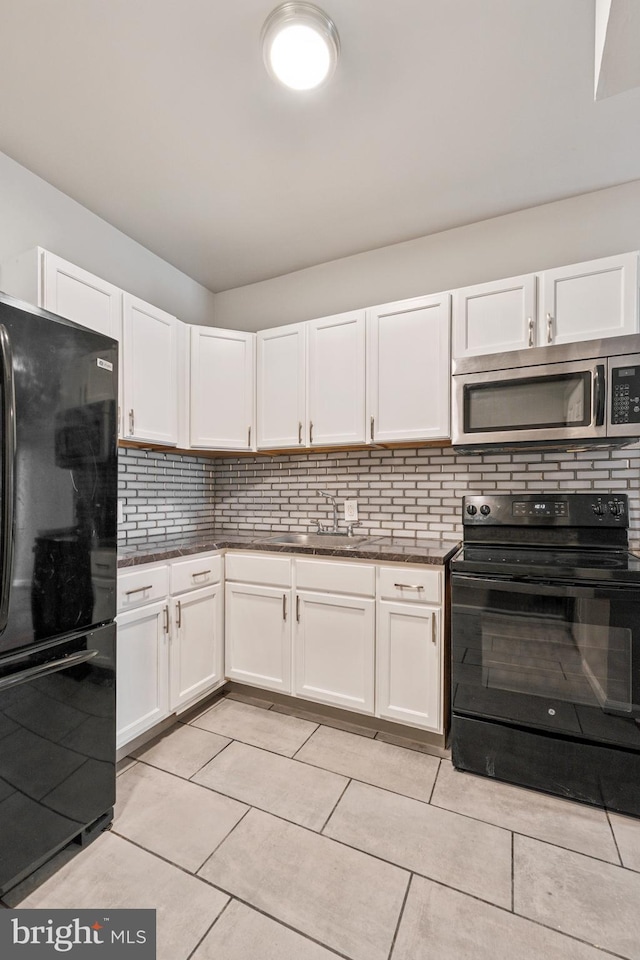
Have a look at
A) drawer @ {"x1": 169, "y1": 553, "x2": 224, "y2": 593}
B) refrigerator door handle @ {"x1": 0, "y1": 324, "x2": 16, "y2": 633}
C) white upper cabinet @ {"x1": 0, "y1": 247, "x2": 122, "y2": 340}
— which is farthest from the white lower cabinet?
white upper cabinet @ {"x1": 0, "y1": 247, "x2": 122, "y2": 340}

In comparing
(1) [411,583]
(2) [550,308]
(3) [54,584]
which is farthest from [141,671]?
(2) [550,308]

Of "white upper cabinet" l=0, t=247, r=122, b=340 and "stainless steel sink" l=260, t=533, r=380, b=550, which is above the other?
"white upper cabinet" l=0, t=247, r=122, b=340

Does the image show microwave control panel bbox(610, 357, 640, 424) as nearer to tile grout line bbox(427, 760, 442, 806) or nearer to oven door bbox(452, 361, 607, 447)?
oven door bbox(452, 361, 607, 447)

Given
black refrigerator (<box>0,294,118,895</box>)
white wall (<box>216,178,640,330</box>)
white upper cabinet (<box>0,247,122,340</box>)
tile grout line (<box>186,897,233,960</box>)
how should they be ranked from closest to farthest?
1. tile grout line (<box>186,897,233,960</box>)
2. black refrigerator (<box>0,294,118,895</box>)
3. white upper cabinet (<box>0,247,122,340</box>)
4. white wall (<box>216,178,640,330</box>)

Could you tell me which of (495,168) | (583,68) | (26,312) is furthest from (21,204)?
(583,68)

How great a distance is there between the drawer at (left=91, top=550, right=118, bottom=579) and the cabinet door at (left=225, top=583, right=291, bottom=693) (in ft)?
3.35

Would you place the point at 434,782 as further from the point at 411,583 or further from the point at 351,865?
the point at 411,583

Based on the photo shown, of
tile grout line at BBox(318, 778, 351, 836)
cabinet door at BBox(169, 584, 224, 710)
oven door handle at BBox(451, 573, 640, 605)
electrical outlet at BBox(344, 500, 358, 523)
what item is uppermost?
electrical outlet at BBox(344, 500, 358, 523)

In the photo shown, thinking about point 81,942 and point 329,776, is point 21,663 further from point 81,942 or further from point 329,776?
point 329,776

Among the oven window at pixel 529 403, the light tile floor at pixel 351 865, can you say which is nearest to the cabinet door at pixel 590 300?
the oven window at pixel 529 403

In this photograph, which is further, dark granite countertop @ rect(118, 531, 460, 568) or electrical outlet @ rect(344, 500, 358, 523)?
electrical outlet @ rect(344, 500, 358, 523)

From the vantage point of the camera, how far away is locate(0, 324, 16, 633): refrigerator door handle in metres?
1.29

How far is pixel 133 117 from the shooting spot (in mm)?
1882

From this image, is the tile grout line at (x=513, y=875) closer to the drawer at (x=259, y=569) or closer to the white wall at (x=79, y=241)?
the drawer at (x=259, y=569)
